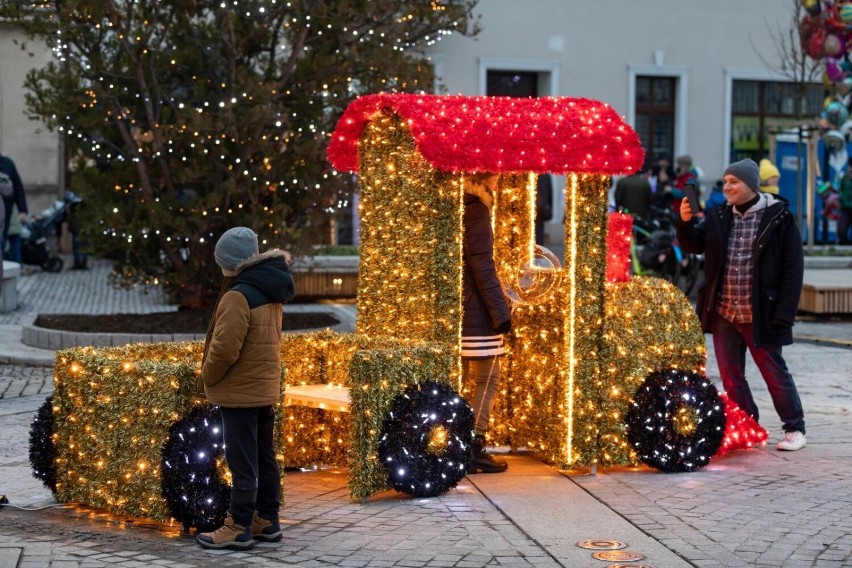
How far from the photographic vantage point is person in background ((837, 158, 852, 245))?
25.3 meters

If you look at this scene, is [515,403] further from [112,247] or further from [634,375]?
[112,247]

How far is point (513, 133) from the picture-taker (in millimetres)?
8492

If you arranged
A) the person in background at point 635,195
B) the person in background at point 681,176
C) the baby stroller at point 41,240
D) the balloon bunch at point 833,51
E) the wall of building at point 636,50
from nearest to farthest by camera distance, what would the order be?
the balloon bunch at point 833,51, the person in background at point 635,195, the person in background at point 681,176, the baby stroller at point 41,240, the wall of building at point 636,50

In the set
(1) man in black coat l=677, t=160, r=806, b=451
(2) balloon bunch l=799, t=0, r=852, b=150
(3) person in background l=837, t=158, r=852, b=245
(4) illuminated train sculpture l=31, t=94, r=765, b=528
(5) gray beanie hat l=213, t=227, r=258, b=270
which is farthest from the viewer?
(3) person in background l=837, t=158, r=852, b=245

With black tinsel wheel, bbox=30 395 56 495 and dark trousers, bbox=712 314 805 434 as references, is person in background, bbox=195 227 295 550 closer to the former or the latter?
black tinsel wheel, bbox=30 395 56 495

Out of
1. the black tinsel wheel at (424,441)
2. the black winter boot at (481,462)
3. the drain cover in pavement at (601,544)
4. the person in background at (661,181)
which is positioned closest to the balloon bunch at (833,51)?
the person in background at (661,181)

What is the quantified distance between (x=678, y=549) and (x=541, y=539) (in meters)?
0.65

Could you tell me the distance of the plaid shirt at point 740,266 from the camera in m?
9.45

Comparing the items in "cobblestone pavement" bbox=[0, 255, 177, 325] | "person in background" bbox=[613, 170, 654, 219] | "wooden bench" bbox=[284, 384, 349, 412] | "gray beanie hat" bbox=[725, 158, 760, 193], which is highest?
Answer: "gray beanie hat" bbox=[725, 158, 760, 193]

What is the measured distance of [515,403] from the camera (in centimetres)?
943

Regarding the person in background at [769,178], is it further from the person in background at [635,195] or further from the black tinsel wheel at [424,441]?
the black tinsel wheel at [424,441]

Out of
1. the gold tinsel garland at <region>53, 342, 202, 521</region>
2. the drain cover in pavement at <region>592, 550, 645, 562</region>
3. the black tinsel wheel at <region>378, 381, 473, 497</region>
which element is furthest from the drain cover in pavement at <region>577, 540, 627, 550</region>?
the gold tinsel garland at <region>53, 342, 202, 521</region>

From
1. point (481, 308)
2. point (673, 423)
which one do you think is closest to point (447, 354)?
point (481, 308)

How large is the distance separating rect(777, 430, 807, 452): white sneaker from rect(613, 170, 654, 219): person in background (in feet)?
34.4
